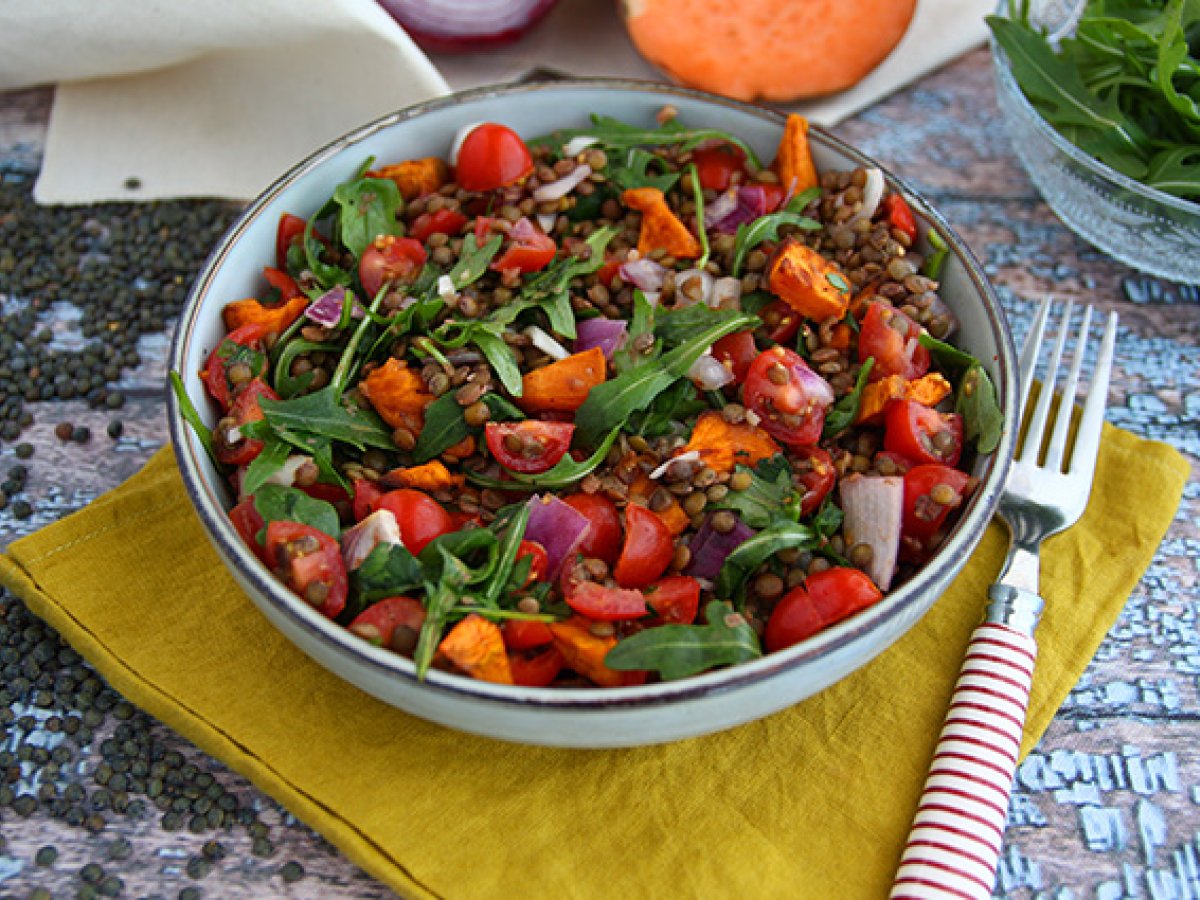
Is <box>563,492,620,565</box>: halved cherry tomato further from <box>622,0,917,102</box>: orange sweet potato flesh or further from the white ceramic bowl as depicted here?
<box>622,0,917,102</box>: orange sweet potato flesh

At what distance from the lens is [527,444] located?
2.93 m

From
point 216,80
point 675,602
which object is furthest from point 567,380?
point 216,80

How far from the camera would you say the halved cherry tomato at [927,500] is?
284cm

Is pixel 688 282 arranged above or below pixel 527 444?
above

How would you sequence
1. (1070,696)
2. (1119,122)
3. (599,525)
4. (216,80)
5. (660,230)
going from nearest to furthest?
(599,525), (1070,696), (660,230), (1119,122), (216,80)

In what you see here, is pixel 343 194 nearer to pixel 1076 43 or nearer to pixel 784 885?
pixel 784 885

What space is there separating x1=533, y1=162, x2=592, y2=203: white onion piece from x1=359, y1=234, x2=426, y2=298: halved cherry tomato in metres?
0.41

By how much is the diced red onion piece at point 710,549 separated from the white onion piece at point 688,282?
2.31 ft

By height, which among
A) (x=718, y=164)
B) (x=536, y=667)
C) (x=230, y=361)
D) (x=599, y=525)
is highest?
(x=718, y=164)

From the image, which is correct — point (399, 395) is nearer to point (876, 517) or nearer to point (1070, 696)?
point (876, 517)

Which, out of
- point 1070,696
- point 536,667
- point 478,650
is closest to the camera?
point 478,650

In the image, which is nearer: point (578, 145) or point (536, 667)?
point (536, 667)

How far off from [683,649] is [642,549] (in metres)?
0.34

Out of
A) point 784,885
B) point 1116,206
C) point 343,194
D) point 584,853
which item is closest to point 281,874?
point 584,853
